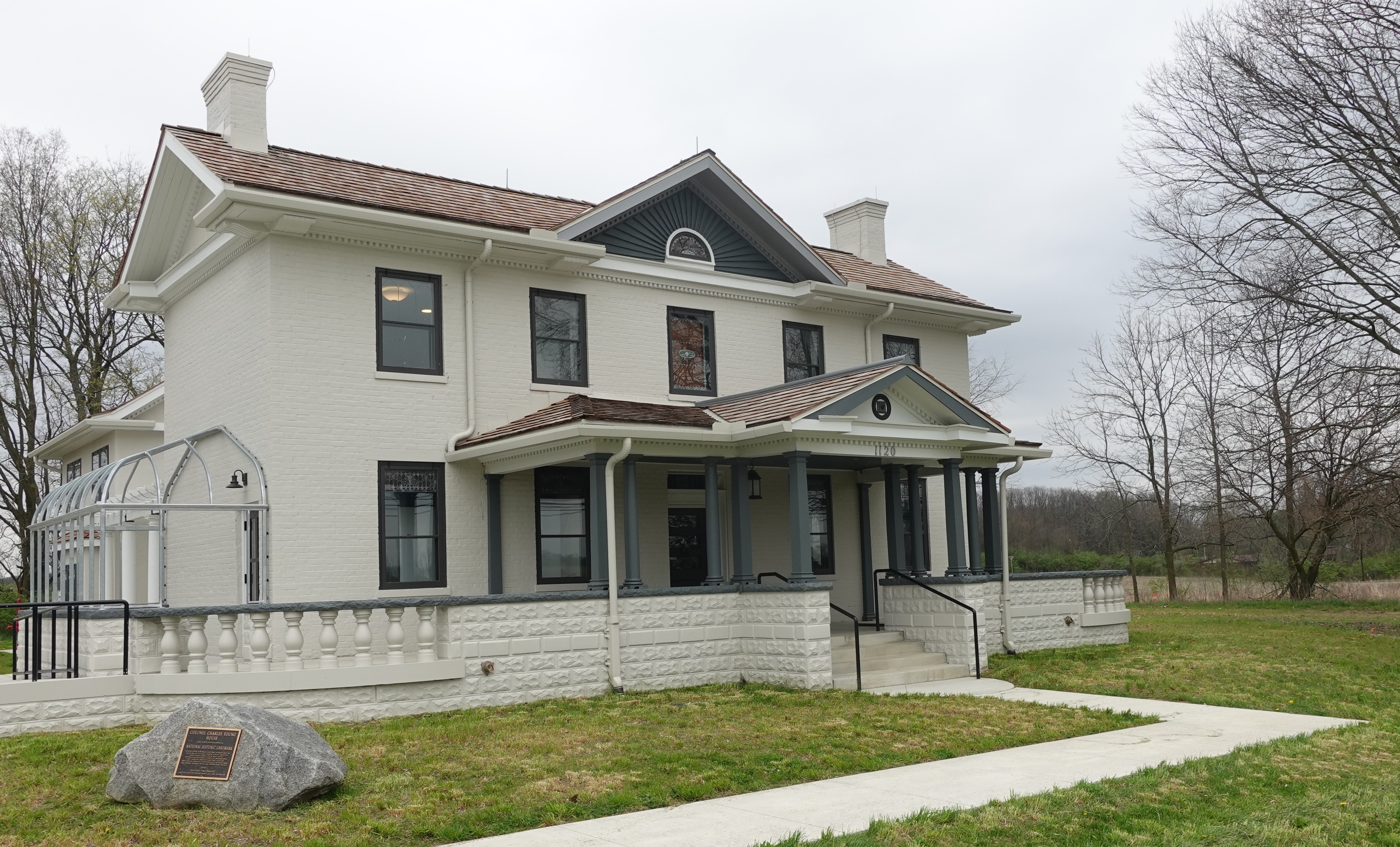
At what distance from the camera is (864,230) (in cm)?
2339

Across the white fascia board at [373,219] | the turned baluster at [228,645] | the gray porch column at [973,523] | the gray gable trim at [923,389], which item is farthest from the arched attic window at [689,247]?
the turned baluster at [228,645]

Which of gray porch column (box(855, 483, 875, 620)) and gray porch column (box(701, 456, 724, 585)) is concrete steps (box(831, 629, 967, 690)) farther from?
gray porch column (box(855, 483, 875, 620))

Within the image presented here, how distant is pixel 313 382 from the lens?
1497cm

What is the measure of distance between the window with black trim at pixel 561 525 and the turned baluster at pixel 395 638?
156 inches

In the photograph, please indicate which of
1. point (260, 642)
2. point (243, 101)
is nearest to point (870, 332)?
point (243, 101)

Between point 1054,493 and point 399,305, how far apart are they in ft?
220

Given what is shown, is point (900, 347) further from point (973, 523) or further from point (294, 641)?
point (294, 641)

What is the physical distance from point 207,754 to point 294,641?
159 inches

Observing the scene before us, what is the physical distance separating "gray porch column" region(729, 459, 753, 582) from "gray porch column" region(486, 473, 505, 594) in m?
3.16

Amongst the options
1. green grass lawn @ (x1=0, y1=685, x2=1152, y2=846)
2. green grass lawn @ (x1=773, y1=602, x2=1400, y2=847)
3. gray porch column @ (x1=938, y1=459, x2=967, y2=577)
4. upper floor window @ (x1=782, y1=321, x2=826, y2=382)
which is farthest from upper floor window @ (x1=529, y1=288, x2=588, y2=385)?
green grass lawn @ (x1=773, y1=602, x2=1400, y2=847)

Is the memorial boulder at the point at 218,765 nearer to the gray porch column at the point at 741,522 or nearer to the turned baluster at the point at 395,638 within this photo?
the turned baluster at the point at 395,638

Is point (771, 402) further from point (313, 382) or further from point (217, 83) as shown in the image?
point (217, 83)

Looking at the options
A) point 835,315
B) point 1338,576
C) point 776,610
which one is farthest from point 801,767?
point 1338,576

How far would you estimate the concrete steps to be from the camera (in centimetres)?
1530
